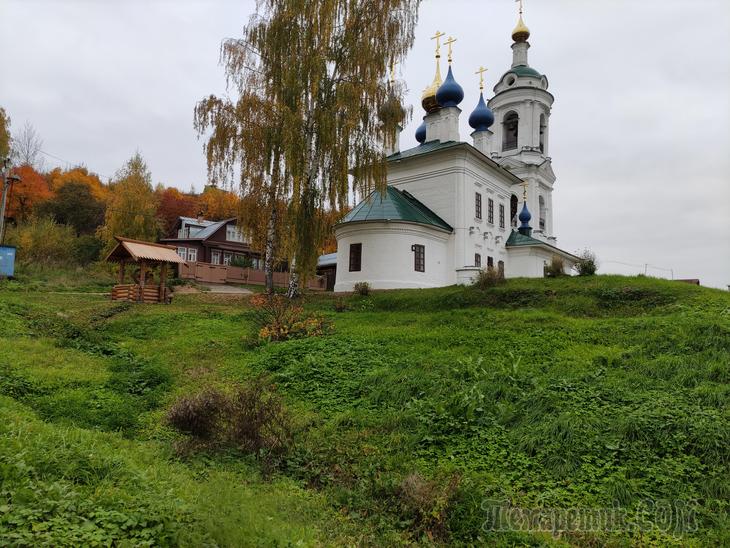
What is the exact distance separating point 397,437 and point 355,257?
1539cm

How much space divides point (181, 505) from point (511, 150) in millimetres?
35731

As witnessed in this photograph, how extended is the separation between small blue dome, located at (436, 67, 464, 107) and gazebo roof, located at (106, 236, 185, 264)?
1547cm

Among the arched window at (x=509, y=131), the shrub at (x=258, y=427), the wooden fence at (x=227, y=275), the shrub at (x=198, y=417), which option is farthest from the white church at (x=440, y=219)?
the shrub at (x=198, y=417)

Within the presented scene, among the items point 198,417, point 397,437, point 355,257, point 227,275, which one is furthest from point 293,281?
point 397,437

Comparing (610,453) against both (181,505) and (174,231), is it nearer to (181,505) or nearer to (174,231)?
(181,505)

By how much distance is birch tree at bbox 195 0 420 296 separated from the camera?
17.5m

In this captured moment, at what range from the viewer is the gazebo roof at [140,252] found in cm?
1664

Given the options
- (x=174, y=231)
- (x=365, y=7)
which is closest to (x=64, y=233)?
(x=174, y=231)

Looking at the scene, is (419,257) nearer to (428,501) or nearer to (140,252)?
(140,252)

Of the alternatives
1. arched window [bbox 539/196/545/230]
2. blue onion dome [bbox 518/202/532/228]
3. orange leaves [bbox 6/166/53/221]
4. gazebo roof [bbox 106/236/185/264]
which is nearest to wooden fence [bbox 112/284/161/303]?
gazebo roof [bbox 106/236/185/264]

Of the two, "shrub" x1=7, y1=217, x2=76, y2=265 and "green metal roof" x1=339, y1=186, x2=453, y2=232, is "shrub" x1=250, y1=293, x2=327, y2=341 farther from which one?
Answer: "shrub" x1=7, y1=217, x2=76, y2=265

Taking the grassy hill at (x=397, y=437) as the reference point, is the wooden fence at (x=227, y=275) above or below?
above

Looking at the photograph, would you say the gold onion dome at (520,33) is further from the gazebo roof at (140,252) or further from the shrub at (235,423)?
the shrub at (235,423)

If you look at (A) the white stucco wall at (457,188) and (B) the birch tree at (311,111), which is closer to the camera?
(B) the birch tree at (311,111)
